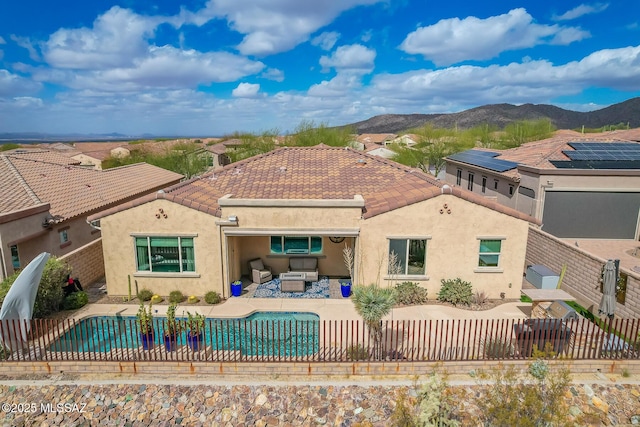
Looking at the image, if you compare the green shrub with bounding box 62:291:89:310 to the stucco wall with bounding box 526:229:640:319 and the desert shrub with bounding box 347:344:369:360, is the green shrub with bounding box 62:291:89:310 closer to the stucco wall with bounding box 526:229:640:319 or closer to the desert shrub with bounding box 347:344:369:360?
the desert shrub with bounding box 347:344:369:360

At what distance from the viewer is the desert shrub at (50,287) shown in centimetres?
1384

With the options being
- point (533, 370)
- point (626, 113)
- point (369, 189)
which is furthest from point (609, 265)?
point (626, 113)

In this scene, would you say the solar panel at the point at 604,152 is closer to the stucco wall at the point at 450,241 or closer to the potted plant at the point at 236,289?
the stucco wall at the point at 450,241

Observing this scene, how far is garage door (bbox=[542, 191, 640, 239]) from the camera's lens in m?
22.5

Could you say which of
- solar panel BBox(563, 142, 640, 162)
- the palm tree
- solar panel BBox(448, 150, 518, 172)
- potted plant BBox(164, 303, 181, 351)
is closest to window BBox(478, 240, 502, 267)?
the palm tree

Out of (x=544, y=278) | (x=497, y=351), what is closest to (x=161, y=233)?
(x=497, y=351)

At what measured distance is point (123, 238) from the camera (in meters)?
16.0

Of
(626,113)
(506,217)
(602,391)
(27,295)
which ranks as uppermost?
(626,113)

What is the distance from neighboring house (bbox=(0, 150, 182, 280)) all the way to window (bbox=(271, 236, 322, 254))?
1081 cm

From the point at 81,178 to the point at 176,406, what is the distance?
21619mm

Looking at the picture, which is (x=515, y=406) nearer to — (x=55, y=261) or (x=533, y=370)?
(x=533, y=370)

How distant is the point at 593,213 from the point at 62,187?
1240 inches

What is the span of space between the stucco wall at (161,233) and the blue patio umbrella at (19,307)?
3.82 meters

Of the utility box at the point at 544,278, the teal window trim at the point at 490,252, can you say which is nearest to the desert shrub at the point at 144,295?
the teal window trim at the point at 490,252
